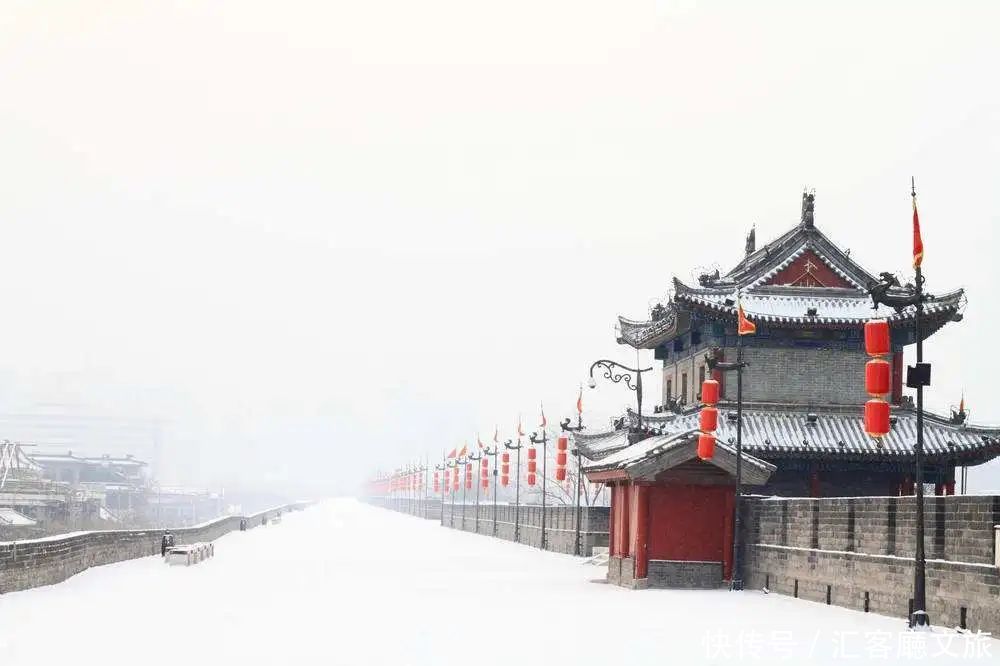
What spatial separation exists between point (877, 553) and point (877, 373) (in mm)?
3365

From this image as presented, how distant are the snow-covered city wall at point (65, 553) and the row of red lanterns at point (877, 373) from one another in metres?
16.5

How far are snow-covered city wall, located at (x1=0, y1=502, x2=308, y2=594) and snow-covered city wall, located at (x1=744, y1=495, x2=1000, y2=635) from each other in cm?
1570

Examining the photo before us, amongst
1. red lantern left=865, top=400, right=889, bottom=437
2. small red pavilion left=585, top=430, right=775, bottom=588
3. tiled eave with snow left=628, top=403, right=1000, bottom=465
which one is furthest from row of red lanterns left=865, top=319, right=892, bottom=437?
tiled eave with snow left=628, top=403, right=1000, bottom=465

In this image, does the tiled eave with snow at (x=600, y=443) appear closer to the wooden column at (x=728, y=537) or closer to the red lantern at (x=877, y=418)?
the wooden column at (x=728, y=537)

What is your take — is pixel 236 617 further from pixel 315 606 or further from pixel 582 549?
pixel 582 549

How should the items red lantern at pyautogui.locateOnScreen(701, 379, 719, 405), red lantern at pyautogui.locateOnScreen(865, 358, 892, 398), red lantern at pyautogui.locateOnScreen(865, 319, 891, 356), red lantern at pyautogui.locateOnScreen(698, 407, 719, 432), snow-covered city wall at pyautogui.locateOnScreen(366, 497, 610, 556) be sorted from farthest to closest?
1. snow-covered city wall at pyautogui.locateOnScreen(366, 497, 610, 556)
2. red lantern at pyautogui.locateOnScreen(701, 379, 719, 405)
3. red lantern at pyautogui.locateOnScreen(698, 407, 719, 432)
4. red lantern at pyautogui.locateOnScreen(865, 358, 892, 398)
5. red lantern at pyautogui.locateOnScreen(865, 319, 891, 356)

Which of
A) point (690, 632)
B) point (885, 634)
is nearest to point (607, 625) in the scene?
point (690, 632)

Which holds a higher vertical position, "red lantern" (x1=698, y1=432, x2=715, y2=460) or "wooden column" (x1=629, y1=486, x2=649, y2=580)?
"red lantern" (x1=698, y1=432, x2=715, y2=460)

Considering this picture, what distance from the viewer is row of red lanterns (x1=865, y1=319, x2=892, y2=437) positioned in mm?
24281

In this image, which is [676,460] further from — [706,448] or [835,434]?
[835,434]

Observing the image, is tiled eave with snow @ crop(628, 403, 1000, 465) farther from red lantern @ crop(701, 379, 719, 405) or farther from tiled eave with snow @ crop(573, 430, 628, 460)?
red lantern @ crop(701, 379, 719, 405)

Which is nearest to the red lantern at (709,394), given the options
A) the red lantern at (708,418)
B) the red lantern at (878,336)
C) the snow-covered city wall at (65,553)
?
the red lantern at (708,418)

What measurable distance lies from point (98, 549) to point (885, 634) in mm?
23065

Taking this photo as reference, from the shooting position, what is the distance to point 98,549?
116 ft
